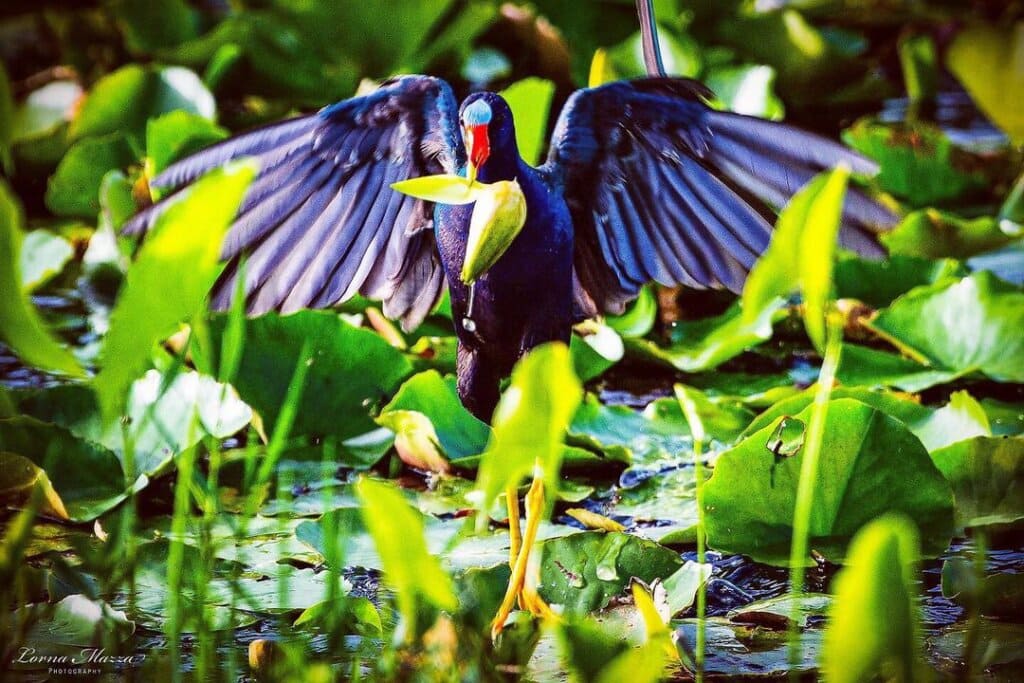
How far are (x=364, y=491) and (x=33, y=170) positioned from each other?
2.41 metres

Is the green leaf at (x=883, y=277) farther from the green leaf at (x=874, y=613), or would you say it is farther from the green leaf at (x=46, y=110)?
the green leaf at (x=46, y=110)

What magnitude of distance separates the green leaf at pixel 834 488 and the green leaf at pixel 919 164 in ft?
4.44

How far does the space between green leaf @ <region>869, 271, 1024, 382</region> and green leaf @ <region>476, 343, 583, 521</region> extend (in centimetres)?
122

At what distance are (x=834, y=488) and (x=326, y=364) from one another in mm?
820

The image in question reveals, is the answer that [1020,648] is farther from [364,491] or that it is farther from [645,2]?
[645,2]

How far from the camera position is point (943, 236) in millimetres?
2541

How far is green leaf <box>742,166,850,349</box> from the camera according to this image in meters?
1.09

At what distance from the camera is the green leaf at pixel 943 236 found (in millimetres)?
2521

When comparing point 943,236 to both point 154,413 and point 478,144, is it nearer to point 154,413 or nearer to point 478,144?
point 478,144

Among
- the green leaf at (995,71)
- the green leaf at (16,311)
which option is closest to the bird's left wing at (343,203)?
the green leaf at (16,311)

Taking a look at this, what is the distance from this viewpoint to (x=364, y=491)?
106 cm

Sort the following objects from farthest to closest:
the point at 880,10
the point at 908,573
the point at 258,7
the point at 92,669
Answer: the point at 880,10, the point at 258,7, the point at 92,669, the point at 908,573

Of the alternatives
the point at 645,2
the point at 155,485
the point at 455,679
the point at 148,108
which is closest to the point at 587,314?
the point at 645,2

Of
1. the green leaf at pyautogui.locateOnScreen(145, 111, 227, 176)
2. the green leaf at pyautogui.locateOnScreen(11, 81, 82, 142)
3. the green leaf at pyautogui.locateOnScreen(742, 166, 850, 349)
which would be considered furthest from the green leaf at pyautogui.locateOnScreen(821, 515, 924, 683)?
the green leaf at pyautogui.locateOnScreen(11, 81, 82, 142)
